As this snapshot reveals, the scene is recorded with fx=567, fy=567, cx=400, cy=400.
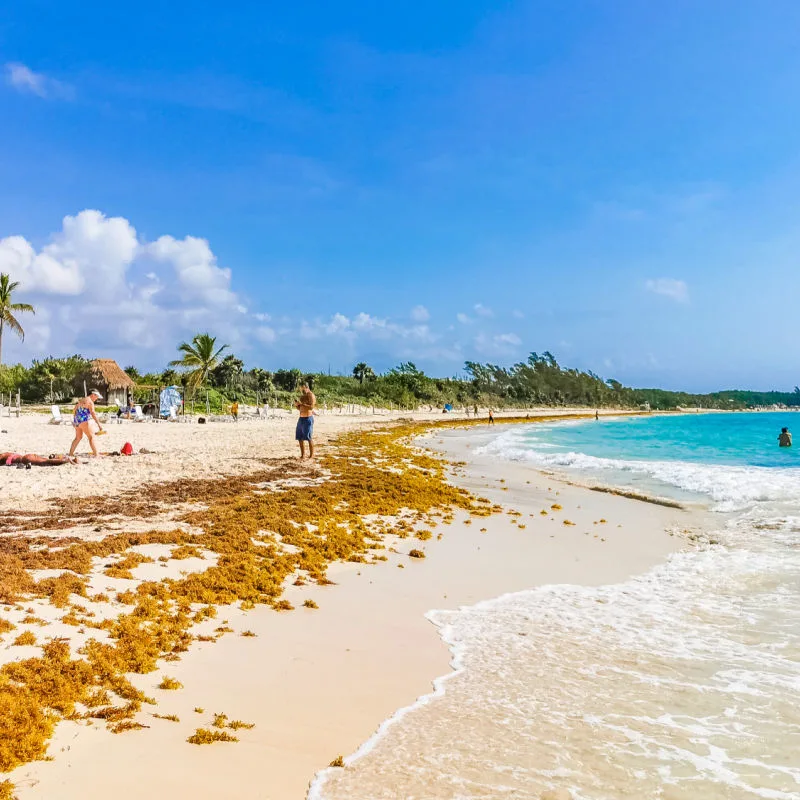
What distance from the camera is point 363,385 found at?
82.4m

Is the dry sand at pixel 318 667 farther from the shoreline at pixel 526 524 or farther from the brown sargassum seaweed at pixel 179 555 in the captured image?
the brown sargassum seaweed at pixel 179 555

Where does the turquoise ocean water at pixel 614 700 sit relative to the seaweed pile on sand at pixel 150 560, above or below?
below

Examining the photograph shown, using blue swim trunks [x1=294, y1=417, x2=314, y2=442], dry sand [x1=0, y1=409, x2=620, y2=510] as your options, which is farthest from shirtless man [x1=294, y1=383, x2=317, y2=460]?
dry sand [x1=0, y1=409, x2=620, y2=510]

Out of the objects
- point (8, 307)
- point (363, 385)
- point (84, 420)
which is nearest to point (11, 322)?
point (8, 307)

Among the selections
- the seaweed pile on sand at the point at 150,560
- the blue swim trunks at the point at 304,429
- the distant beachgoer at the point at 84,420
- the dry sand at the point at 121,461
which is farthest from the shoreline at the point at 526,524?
the distant beachgoer at the point at 84,420

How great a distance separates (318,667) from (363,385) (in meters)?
78.3

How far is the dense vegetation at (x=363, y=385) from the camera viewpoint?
49.2m

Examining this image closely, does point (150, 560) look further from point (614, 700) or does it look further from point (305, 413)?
point (305, 413)

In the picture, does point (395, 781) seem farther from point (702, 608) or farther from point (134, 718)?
point (702, 608)

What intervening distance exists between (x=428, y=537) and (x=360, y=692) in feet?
15.6

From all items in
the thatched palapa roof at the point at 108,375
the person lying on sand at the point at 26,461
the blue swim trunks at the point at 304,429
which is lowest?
the person lying on sand at the point at 26,461

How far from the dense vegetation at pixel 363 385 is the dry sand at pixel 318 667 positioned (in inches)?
1609

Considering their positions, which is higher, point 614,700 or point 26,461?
point 26,461

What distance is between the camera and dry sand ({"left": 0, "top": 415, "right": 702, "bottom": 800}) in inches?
116
